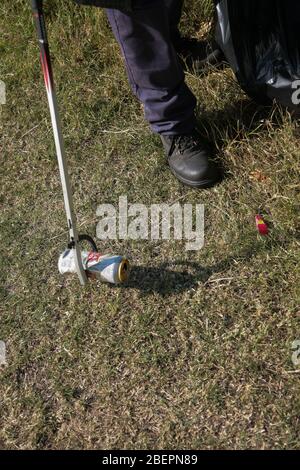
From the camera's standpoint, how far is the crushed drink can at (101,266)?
2111mm

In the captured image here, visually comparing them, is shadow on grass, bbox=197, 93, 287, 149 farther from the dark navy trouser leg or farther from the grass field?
the dark navy trouser leg

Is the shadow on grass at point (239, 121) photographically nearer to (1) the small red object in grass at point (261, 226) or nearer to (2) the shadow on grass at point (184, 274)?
(1) the small red object in grass at point (261, 226)

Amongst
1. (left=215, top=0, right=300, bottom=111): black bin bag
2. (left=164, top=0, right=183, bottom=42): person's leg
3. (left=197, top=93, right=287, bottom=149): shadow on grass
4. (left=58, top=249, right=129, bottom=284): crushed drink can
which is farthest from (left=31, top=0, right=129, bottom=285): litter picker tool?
(left=164, top=0, right=183, bottom=42): person's leg

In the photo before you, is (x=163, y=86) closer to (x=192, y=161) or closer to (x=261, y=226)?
(x=192, y=161)

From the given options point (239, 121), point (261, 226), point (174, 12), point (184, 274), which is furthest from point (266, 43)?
point (184, 274)

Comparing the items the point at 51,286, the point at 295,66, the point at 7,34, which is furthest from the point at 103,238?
the point at 7,34

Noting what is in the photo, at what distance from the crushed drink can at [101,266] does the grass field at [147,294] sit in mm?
131

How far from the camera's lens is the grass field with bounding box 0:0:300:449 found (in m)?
1.94

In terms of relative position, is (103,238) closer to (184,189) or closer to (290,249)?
(184,189)

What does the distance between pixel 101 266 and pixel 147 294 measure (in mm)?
224

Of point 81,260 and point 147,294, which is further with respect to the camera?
point 147,294

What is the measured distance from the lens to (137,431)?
1.92 metres

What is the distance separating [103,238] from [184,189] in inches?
16.1

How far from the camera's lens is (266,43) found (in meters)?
2.47
